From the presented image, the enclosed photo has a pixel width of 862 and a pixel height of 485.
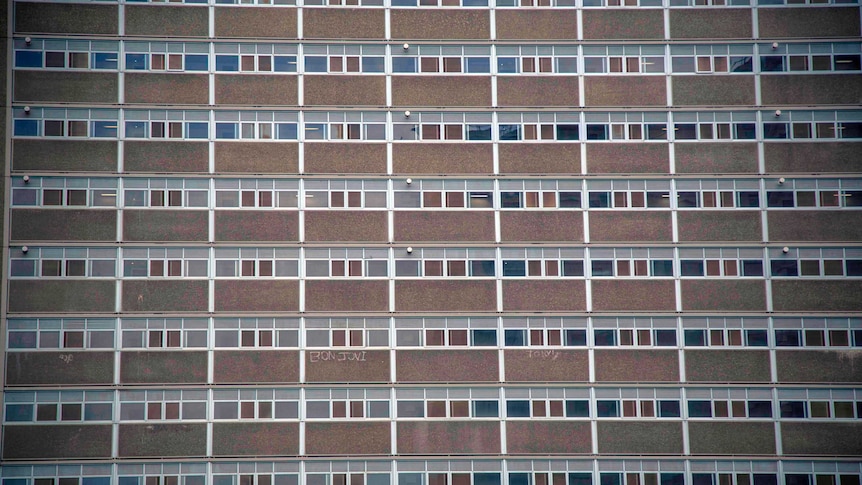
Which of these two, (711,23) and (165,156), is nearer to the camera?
(165,156)

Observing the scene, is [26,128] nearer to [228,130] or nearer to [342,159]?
[228,130]

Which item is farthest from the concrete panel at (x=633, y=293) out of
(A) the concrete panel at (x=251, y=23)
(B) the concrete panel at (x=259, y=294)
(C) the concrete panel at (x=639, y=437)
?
(A) the concrete panel at (x=251, y=23)

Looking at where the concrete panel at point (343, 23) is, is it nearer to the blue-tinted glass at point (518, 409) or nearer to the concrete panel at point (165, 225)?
the concrete panel at point (165, 225)

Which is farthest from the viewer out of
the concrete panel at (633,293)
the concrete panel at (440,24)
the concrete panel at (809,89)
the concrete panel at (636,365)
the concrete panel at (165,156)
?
the concrete panel at (809,89)

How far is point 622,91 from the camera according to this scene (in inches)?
1564

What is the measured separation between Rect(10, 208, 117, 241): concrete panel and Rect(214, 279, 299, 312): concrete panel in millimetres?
5394

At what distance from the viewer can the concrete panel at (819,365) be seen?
38.4 meters

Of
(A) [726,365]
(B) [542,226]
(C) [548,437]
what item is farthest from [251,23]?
(A) [726,365]

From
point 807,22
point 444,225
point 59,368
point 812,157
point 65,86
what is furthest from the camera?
point 807,22

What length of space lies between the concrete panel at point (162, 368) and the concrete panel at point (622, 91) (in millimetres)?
21213

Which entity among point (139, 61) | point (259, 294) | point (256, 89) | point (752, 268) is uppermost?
point (139, 61)

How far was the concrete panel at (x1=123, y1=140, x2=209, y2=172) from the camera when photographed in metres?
38.6

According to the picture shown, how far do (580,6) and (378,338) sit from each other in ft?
58.1

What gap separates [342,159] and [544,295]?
10.9 m
